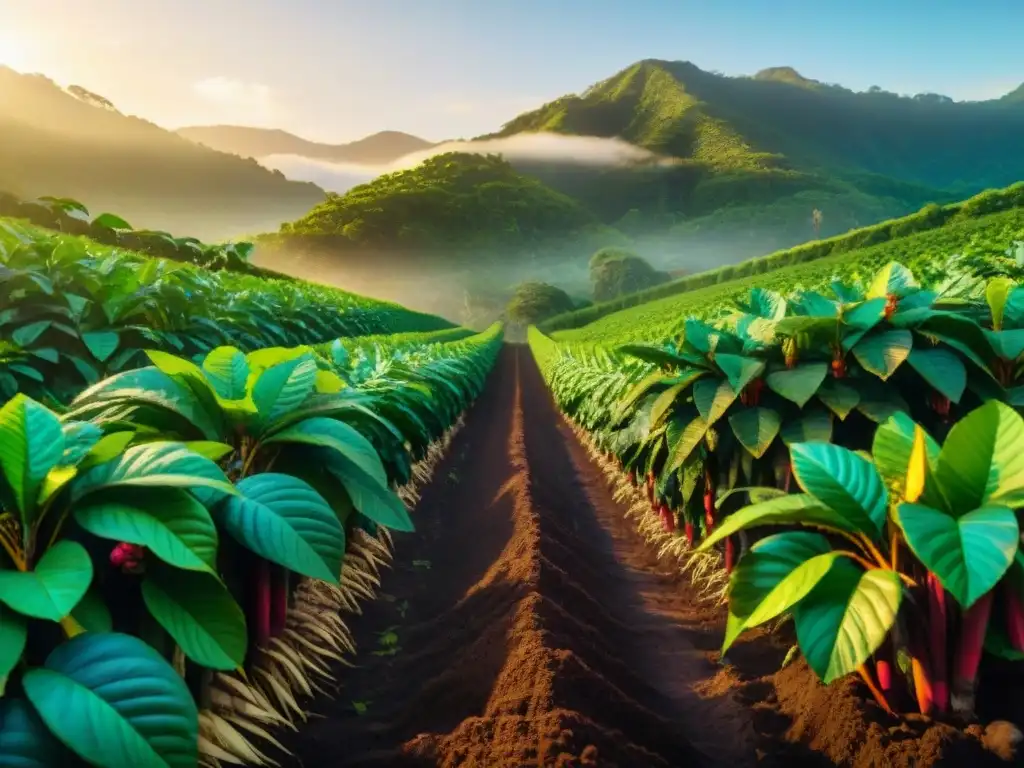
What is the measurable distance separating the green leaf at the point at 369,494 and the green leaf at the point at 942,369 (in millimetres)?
1686

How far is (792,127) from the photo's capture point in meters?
140

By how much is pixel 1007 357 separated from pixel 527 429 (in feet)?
21.4

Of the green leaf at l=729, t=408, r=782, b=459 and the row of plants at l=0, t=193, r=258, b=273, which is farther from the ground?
the row of plants at l=0, t=193, r=258, b=273

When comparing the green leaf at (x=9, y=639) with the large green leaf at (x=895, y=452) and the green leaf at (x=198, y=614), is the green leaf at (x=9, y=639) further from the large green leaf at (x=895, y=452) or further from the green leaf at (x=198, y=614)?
the large green leaf at (x=895, y=452)

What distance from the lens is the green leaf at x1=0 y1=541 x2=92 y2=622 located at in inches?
38.1

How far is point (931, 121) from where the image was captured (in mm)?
152125

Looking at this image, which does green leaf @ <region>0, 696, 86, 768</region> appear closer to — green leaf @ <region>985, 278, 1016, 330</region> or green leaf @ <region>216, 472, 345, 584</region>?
green leaf @ <region>216, 472, 345, 584</region>

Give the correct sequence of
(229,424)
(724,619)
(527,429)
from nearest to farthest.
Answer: (229,424) < (724,619) < (527,429)

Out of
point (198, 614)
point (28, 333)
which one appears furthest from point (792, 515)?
point (28, 333)

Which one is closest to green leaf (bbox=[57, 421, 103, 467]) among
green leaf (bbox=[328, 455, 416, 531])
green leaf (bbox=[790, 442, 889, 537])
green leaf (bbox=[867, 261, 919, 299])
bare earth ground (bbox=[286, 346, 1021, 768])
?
green leaf (bbox=[328, 455, 416, 531])

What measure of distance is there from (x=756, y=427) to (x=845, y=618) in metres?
0.96

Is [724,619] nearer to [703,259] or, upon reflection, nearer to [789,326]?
[789,326]

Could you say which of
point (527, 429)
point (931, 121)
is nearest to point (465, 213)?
point (527, 429)

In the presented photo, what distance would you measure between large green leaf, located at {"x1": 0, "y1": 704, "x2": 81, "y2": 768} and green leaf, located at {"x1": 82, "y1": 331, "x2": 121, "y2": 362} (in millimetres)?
2689
